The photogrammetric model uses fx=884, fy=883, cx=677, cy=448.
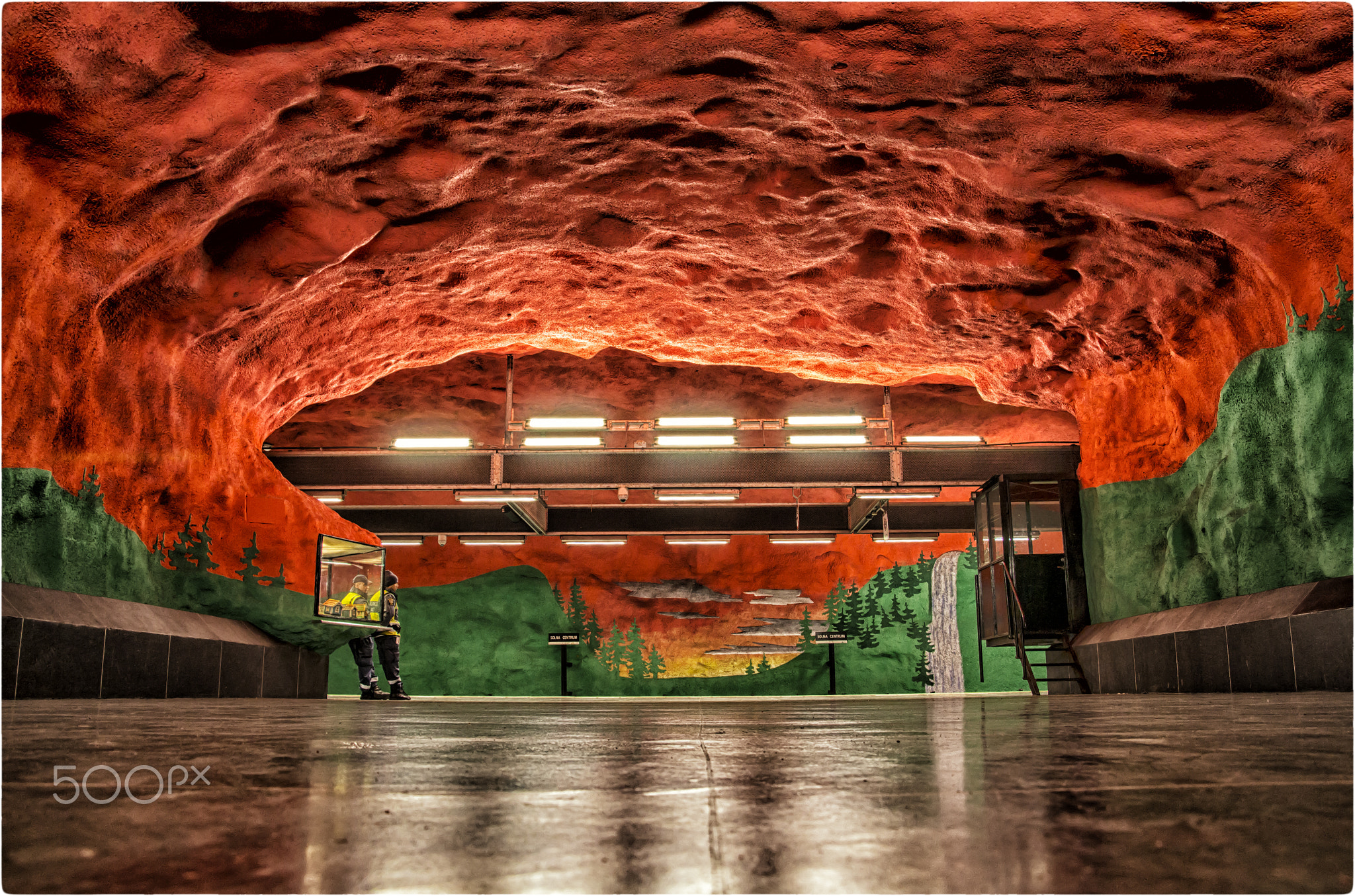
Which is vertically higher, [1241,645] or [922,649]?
[1241,645]

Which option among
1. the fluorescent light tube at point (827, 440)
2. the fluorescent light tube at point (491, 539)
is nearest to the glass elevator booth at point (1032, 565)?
the fluorescent light tube at point (827, 440)

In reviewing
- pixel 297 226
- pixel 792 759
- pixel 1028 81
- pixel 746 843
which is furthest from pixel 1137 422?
pixel 746 843

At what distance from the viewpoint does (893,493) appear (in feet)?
52.3

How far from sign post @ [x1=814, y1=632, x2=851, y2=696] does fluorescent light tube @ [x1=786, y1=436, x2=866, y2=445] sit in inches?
369

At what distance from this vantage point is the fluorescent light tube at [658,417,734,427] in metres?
14.9

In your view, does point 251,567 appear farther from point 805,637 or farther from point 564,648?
point 805,637

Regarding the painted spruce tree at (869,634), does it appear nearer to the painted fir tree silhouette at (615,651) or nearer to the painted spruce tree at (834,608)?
the painted spruce tree at (834,608)

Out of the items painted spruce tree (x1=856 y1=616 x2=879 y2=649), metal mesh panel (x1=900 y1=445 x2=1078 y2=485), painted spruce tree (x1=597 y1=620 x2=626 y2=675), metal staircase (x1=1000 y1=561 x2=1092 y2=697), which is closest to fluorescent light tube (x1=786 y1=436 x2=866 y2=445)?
metal mesh panel (x1=900 y1=445 x2=1078 y2=485)

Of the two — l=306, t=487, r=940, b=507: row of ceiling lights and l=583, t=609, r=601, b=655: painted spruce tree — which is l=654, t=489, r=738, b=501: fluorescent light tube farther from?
l=583, t=609, r=601, b=655: painted spruce tree

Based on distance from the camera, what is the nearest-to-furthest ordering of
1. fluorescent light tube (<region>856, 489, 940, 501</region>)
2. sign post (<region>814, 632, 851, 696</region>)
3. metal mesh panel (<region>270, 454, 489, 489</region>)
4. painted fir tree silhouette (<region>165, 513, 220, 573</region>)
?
painted fir tree silhouette (<region>165, 513, 220, 573</region>) → metal mesh panel (<region>270, 454, 489, 489</region>) → fluorescent light tube (<region>856, 489, 940, 501</region>) → sign post (<region>814, 632, 851, 696</region>)

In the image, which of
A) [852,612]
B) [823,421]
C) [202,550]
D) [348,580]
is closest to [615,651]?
[852,612]

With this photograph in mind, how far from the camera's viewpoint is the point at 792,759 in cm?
196

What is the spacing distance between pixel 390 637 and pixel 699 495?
596cm
